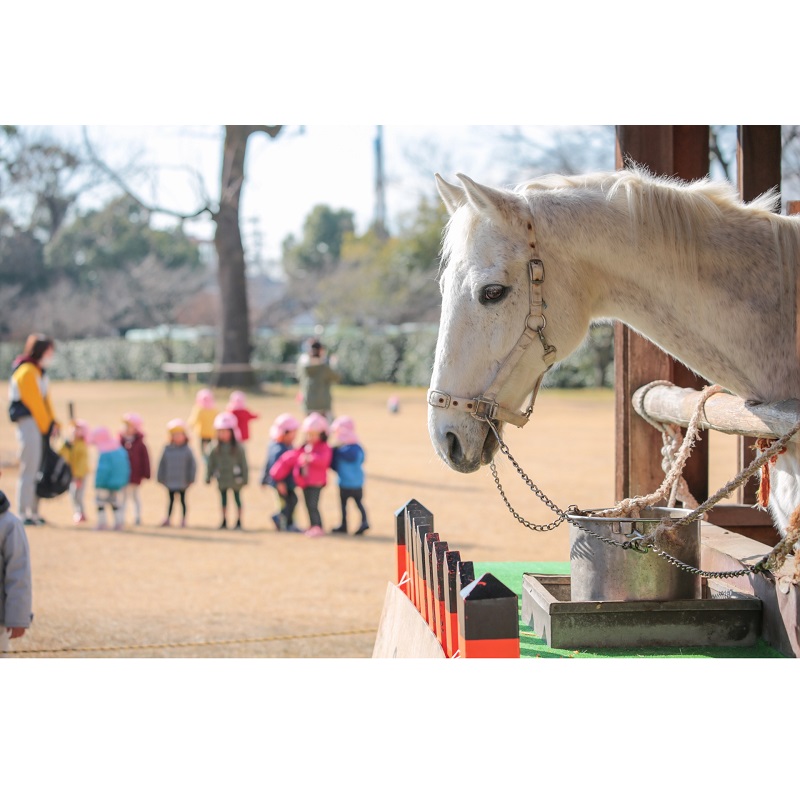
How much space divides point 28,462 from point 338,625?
4.73m

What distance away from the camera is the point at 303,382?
48.2 feet

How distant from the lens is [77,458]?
1064 centimetres

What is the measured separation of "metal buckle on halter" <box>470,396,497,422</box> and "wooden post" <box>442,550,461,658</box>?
0.46 meters

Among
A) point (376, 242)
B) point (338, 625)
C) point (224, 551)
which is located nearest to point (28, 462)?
point (224, 551)

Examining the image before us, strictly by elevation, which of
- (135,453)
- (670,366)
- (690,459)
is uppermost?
(670,366)

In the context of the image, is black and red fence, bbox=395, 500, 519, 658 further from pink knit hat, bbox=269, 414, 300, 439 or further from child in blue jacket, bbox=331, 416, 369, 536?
pink knit hat, bbox=269, 414, 300, 439

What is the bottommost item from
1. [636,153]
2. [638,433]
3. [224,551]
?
[224,551]

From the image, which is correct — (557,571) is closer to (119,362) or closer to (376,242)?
(119,362)

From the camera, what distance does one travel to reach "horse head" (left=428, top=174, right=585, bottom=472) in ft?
9.20

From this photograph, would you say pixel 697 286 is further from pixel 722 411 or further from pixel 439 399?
pixel 439 399

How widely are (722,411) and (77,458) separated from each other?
889 centimetres

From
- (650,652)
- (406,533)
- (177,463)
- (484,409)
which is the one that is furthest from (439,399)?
(177,463)

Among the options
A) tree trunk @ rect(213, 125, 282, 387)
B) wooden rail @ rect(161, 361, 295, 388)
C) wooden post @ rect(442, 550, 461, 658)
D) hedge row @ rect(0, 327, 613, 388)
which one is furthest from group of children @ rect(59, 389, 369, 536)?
tree trunk @ rect(213, 125, 282, 387)

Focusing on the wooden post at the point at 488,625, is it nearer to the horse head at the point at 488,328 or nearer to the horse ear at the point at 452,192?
the horse head at the point at 488,328
